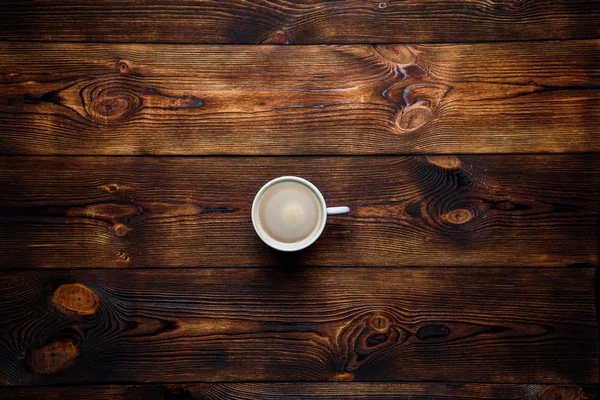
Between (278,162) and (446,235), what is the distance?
0.38 meters

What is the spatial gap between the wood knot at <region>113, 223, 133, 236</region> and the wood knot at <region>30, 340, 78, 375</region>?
0.81 feet

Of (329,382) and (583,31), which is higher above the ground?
(583,31)

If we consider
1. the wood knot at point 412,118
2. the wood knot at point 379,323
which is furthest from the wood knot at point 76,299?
the wood knot at point 412,118

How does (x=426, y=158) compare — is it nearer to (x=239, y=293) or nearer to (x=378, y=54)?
(x=378, y=54)

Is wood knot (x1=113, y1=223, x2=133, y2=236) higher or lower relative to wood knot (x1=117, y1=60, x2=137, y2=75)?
lower

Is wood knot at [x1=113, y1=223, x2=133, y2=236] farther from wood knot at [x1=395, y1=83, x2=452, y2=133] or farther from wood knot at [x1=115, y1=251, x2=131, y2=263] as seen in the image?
wood knot at [x1=395, y1=83, x2=452, y2=133]

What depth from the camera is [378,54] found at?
0.95 m

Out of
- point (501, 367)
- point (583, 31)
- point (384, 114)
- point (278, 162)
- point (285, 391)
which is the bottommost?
point (285, 391)

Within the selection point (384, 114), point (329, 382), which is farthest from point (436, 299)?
point (384, 114)

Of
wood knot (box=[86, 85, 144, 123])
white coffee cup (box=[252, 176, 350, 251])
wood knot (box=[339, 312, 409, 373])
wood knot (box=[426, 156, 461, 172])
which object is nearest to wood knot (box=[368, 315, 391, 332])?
wood knot (box=[339, 312, 409, 373])

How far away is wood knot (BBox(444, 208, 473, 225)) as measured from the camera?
0.94 m

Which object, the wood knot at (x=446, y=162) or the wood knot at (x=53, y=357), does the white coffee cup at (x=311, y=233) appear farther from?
the wood knot at (x=53, y=357)

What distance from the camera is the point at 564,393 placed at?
0.93m

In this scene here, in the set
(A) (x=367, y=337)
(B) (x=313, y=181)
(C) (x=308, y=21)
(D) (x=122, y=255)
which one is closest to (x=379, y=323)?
(A) (x=367, y=337)
